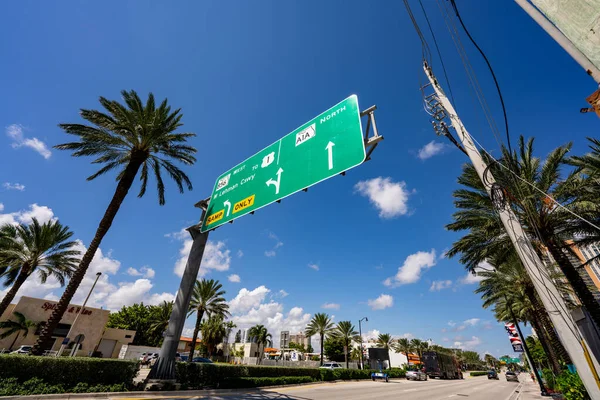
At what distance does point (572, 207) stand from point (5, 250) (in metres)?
39.6

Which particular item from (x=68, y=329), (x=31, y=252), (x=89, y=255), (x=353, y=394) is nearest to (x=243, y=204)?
(x=89, y=255)

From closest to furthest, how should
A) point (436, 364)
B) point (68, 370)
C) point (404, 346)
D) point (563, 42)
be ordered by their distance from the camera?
point (563, 42)
point (68, 370)
point (436, 364)
point (404, 346)

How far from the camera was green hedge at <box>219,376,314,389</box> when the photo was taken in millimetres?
13828

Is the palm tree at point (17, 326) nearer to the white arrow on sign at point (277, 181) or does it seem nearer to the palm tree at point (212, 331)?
the palm tree at point (212, 331)

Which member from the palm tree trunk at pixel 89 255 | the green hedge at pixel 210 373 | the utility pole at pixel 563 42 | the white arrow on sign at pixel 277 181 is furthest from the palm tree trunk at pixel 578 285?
the palm tree trunk at pixel 89 255

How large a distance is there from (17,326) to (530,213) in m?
42.5

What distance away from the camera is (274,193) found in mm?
7312

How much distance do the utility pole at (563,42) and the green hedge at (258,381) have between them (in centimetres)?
1693

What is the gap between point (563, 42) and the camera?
2855 mm

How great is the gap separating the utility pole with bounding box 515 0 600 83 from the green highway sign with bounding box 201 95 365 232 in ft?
10.2

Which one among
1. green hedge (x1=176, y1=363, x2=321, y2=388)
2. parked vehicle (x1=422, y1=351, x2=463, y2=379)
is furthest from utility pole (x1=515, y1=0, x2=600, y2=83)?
parked vehicle (x1=422, y1=351, x2=463, y2=379)

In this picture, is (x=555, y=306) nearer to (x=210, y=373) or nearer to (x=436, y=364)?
(x=210, y=373)

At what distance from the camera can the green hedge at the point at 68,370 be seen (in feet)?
26.3

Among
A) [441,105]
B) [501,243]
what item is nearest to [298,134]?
[441,105]
